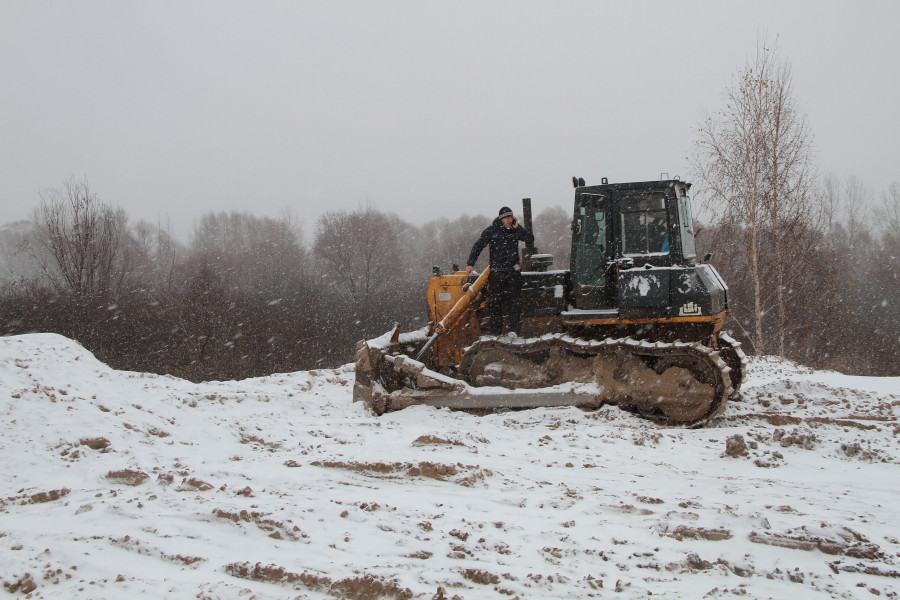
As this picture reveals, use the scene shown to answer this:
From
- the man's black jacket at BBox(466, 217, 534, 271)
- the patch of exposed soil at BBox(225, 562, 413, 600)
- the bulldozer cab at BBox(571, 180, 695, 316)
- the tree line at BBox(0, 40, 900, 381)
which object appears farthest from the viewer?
the tree line at BBox(0, 40, 900, 381)

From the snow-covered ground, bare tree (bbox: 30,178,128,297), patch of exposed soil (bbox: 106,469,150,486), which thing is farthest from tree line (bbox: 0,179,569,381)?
patch of exposed soil (bbox: 106,469,150,486)

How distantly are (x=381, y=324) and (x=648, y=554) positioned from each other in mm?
30679

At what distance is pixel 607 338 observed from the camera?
26.5 feet

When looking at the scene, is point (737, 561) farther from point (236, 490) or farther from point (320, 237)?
point (320, 237)

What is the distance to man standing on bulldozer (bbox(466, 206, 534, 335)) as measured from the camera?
8531 mm

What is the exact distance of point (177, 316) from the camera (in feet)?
79.6

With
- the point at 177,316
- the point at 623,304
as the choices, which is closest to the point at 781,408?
the point at 623,304

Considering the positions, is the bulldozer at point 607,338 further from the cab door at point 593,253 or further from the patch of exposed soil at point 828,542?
the patch of exposed soil at point 828,542

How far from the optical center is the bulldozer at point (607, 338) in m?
7.71

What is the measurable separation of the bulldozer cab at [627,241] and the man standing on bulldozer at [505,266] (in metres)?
0.75

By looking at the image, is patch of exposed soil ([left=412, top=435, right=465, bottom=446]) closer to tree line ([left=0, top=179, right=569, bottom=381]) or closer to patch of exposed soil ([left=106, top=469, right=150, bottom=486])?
patch of exposed soil ([left=106, top=469, right=150, bottom=486])

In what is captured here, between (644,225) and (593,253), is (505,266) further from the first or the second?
(644,225)

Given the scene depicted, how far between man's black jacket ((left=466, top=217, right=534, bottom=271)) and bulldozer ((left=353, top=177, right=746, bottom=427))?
0.23 meters

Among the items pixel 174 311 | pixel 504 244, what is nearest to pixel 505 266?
pixel 504 244
